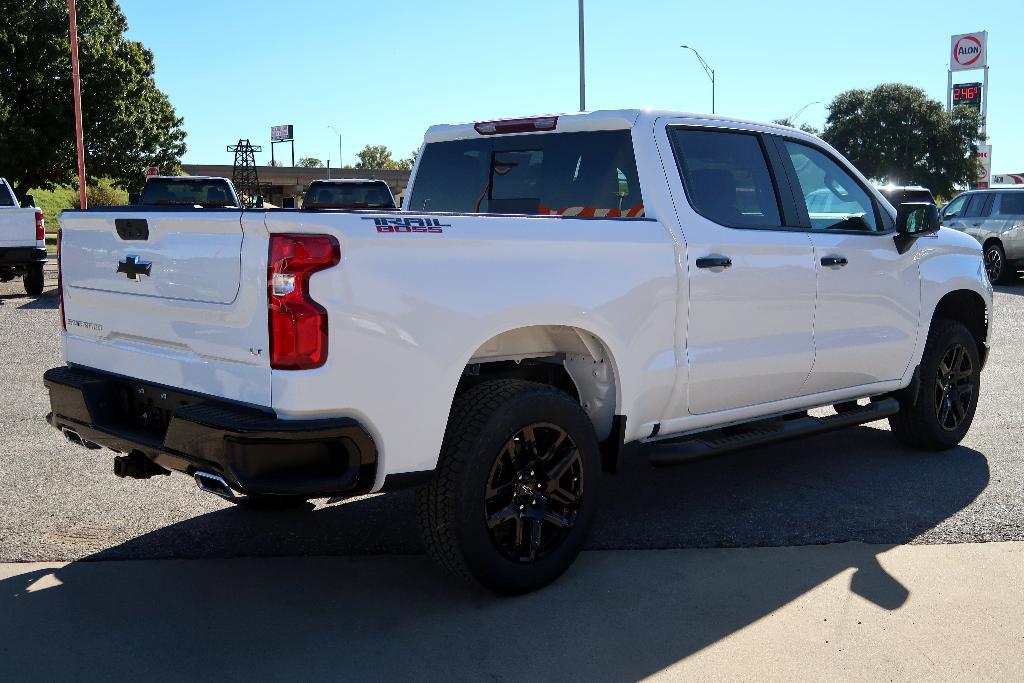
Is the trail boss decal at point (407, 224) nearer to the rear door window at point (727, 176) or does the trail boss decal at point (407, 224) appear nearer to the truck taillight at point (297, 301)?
the truck taillight at point (297, 301)

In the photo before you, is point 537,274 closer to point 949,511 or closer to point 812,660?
point 812,660

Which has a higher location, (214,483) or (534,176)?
(534,176)

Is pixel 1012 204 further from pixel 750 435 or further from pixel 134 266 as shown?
pixel 134 266

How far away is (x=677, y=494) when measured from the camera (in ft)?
18.7

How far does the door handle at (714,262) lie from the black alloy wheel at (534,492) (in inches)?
42.6

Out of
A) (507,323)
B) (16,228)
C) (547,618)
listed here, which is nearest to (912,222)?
(507,323)

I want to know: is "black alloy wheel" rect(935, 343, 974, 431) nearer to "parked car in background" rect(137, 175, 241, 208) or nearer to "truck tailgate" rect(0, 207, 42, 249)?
"truck tailgate" rect(0, 207, 42, 249)

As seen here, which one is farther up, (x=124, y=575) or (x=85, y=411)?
(x=85, y=411)

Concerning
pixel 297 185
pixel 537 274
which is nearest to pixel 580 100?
pixel 537 274

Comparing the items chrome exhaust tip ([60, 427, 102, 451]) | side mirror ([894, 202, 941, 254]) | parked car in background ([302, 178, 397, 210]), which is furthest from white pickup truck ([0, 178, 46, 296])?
side mirror ([894, 202, 941, 254])

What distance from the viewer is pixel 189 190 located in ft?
68.6

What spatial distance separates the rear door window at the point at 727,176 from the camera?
4980 mm

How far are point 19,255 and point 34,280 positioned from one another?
0.60 metres

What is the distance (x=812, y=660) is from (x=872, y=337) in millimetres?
2635
